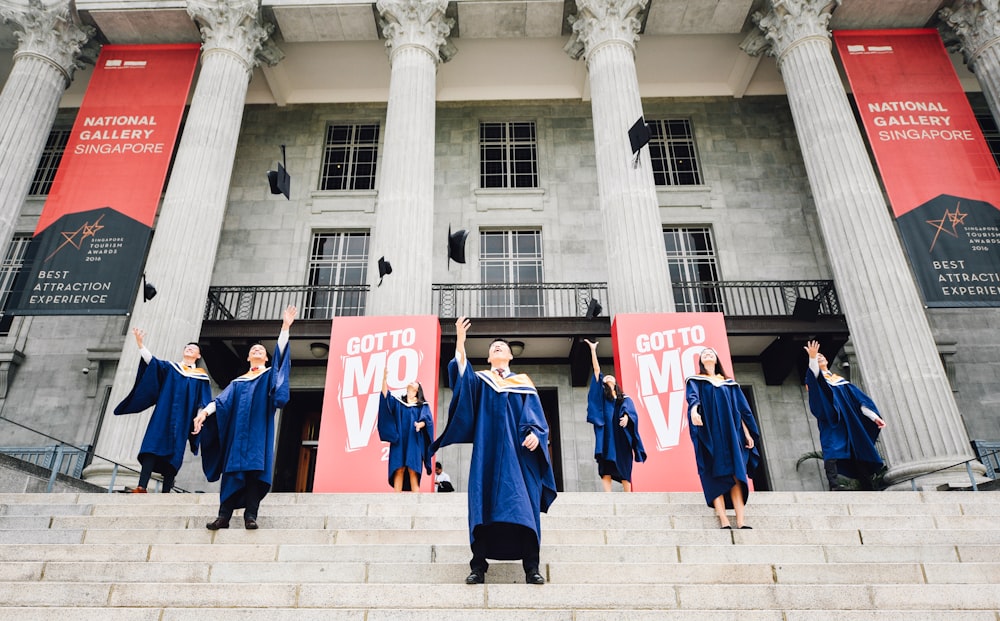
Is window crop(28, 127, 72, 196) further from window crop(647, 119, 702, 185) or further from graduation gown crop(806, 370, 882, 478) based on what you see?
graduation gown crop(806, 370, 882, 478)

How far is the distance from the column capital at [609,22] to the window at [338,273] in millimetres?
7565

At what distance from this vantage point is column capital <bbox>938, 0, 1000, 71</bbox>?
46.4 feet

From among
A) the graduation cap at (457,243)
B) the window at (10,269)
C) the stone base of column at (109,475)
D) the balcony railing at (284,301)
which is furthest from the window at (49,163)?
the graduation cap at (457,243)

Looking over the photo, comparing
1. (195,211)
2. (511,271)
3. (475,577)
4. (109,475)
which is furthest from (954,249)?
(109,475)

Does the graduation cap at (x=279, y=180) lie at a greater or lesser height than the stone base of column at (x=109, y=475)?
greater

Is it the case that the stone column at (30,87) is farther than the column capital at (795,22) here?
No

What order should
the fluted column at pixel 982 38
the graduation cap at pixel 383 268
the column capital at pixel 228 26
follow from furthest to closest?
1. the column capital at pixel 228 26
2. the fluted column at pixel 982 38
3. the graduation cap at pixel 383 268

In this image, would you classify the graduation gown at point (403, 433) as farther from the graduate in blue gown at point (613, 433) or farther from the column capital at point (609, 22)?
the column capital at point (609, 22)

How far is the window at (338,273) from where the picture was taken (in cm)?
1592

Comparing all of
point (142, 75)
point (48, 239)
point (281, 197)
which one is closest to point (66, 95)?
point (142, 75)

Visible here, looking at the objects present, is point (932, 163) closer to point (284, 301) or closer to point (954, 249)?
point (954, 249)

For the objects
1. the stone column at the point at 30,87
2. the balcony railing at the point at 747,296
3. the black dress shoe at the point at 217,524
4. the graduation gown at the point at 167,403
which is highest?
the stone column at the point at 30,87

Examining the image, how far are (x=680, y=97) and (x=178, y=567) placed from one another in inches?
700

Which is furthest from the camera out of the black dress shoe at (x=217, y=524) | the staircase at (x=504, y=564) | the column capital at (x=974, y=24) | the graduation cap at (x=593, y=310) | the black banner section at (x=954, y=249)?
the column capital at (x=974, y=24)
